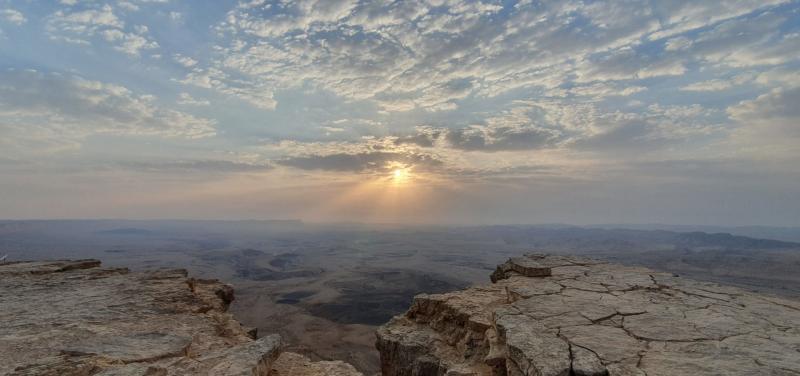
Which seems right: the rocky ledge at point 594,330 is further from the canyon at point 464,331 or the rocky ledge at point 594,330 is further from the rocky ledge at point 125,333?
the rocky ledge at point 125,333

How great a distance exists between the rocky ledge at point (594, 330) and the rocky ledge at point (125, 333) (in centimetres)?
163

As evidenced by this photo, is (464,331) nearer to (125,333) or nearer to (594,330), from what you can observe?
(594,330)

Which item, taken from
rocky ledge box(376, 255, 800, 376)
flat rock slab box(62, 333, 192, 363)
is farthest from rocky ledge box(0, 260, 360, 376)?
rocky ledge box(376, 255, 800, 376)

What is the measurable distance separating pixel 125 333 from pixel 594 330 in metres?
5.32

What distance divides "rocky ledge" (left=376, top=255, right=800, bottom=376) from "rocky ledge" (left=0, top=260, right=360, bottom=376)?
163 centimetres

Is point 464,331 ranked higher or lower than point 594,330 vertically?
lower

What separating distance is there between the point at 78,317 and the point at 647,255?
99593mm

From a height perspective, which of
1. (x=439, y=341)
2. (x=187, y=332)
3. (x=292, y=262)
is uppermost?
(x=187, y=332)

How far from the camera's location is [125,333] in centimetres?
411

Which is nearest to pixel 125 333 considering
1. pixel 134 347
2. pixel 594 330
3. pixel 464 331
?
pixel 134 347

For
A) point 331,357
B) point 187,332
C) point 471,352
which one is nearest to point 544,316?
point 471,352

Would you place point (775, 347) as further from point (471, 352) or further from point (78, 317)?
point (78, 317)

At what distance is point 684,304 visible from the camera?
187 inches

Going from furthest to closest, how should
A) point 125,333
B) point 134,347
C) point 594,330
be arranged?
point 125,333 < point 594,330 < point 134,347
